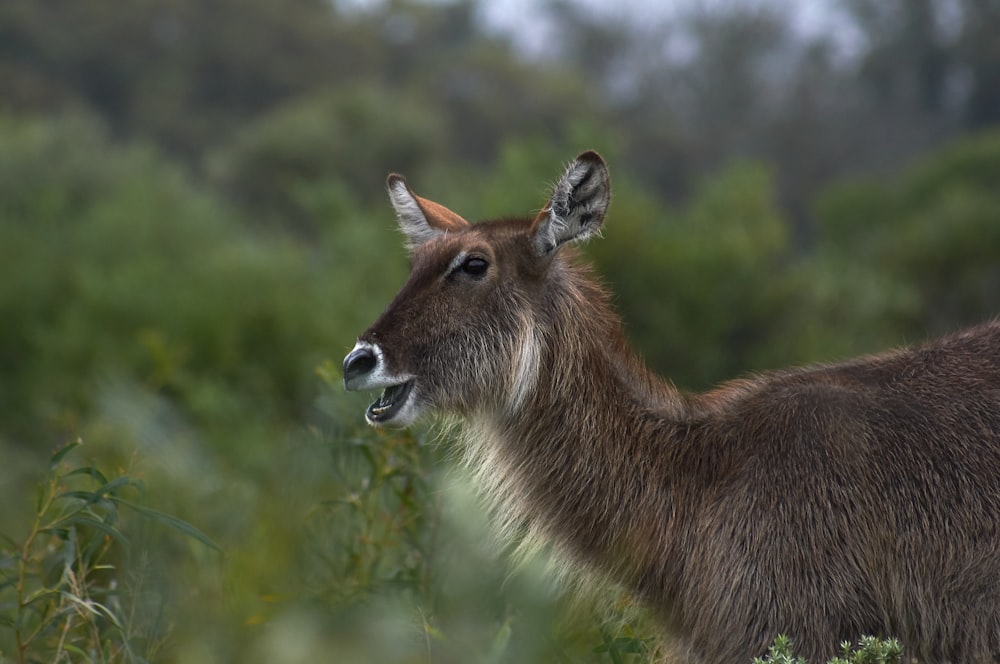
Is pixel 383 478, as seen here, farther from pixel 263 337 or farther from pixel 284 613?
pixel 263 337

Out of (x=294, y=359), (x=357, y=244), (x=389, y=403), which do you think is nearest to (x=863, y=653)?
(x=389, y=403)

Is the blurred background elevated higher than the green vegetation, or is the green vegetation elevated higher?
the green vegetation

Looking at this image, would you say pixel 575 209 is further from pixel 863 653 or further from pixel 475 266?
pixel 863 653

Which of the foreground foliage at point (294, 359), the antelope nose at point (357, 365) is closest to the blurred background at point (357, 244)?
the foreground foliage at point (294, 359)

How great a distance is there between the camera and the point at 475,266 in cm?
523

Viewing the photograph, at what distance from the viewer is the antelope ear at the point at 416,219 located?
5.66 m

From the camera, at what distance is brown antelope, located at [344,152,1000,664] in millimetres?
4605

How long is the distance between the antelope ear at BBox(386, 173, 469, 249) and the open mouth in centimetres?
74

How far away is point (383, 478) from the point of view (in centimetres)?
568

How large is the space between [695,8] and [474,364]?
185 feet

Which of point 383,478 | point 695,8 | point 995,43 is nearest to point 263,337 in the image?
point 383,478

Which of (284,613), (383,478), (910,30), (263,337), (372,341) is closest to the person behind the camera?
(284,613)

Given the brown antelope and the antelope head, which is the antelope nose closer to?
the brown antelope

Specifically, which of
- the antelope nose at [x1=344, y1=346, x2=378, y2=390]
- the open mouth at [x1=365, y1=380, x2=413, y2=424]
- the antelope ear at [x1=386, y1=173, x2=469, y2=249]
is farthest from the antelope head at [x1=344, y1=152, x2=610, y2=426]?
the antelope ear at [x1=386, y1=173, x2=469, y2=249]
